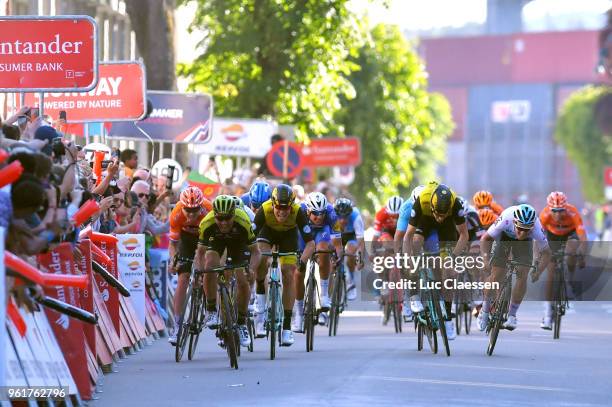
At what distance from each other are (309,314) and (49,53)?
12.6 ft

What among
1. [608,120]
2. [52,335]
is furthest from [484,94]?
[52,335]

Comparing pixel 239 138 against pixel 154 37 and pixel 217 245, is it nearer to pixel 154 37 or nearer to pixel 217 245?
pixel 154 37

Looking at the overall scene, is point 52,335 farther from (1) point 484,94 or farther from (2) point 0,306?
(1) point 484,94

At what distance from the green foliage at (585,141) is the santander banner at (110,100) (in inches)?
4313

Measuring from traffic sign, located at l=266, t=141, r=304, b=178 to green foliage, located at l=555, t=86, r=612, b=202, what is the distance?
97.1 meters

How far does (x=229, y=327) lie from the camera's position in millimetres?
15711

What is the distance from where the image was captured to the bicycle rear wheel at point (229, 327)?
15742 mm

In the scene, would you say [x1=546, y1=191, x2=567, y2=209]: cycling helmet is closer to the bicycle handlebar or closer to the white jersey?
the white jersey

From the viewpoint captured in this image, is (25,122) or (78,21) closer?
(25,122)

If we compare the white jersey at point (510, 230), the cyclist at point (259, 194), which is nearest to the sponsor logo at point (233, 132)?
the cyclist at point (259, 194)

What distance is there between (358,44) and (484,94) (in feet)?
502

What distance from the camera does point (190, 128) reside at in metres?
24.8

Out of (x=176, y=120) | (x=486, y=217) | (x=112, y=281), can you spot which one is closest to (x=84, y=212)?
(x=112, y=281)

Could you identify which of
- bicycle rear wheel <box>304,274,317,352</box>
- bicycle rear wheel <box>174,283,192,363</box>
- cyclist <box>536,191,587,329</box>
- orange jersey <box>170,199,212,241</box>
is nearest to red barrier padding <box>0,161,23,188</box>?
bicycle rear wheel <box>174,283,192,363</box>
